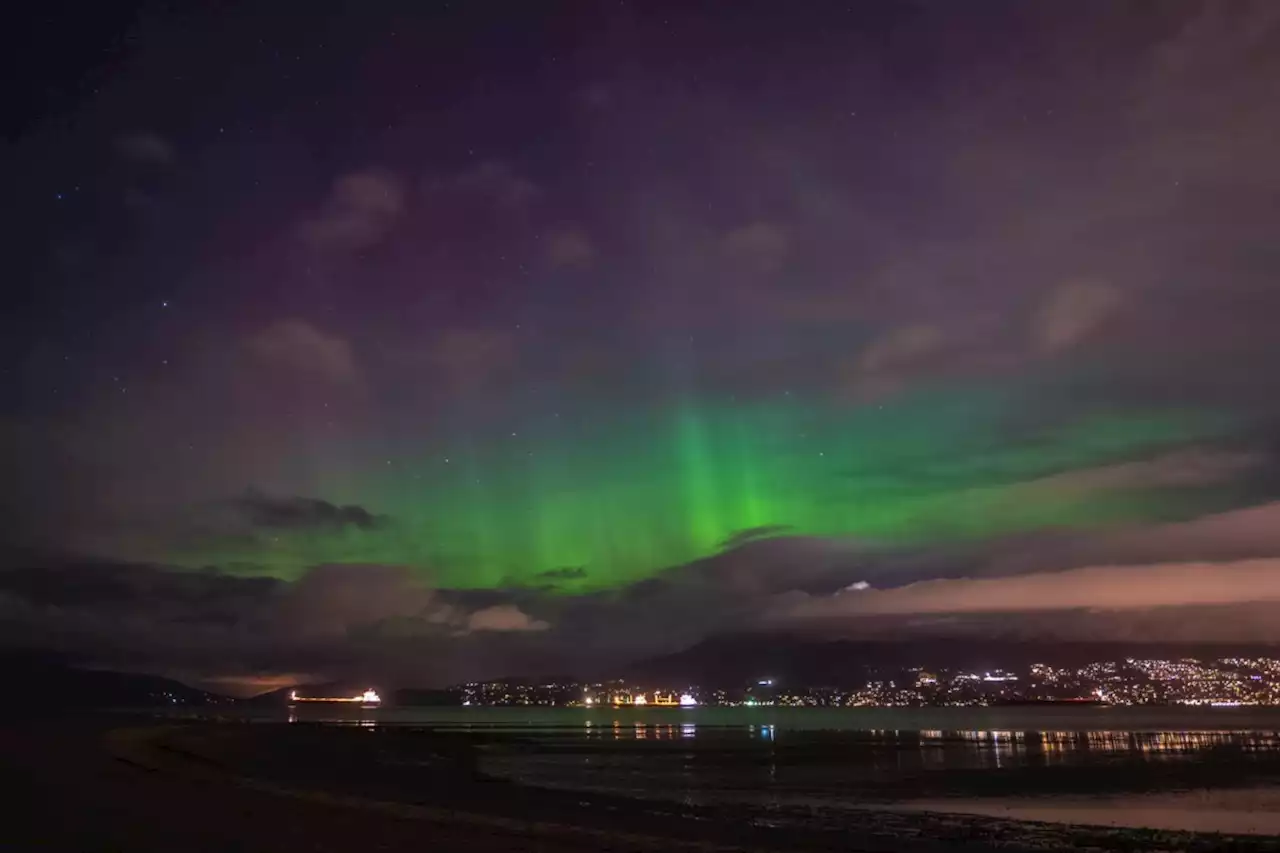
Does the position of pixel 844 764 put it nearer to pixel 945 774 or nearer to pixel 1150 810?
pixel 945 774

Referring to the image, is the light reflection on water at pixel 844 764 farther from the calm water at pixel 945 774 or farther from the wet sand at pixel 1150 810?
the wet sand at pixel 1150 810

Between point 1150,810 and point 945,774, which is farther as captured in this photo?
point 945,774

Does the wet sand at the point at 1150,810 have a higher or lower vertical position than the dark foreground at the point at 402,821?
lower

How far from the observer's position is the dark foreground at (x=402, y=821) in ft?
70.9

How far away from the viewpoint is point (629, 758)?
67875 mm

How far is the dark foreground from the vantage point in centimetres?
2162

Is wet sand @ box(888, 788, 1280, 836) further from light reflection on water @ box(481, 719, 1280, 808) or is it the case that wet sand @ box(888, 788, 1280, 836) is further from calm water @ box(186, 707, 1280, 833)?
light reflection on water @ box(481, 719, 1280, 808)

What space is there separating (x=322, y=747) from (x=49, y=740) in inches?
707

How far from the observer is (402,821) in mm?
26234

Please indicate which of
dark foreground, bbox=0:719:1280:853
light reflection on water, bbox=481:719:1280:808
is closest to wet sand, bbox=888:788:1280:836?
dark foreground, bbox=0:719:1280:853

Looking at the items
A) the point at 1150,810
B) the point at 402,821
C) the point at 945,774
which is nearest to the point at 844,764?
the point at 945,774

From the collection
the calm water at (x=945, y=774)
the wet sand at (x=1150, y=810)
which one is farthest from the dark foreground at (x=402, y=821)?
the calm water at (x=945, y=774)

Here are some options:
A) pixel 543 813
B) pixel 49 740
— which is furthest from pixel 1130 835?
pixel 49 740

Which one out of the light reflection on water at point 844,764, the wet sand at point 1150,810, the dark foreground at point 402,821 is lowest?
the light reflection on water at point 844,764
